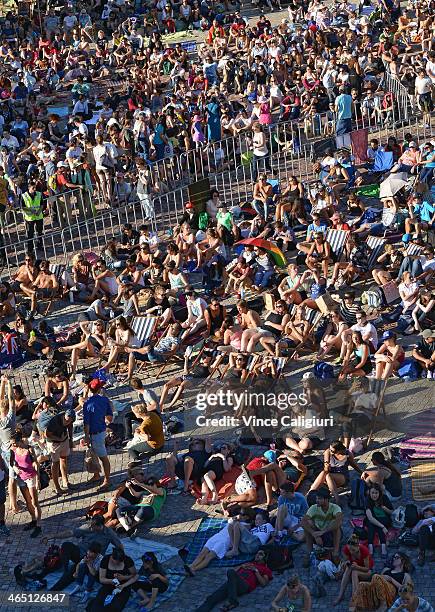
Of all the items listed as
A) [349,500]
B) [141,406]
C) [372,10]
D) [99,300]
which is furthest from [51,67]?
[349,500]

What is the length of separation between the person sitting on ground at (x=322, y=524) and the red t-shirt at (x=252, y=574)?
17.4 inches

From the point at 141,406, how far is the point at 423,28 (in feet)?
56.9

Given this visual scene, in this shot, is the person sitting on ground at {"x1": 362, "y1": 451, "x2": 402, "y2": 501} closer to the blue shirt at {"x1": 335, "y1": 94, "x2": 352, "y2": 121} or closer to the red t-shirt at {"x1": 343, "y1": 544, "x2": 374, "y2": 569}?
the red t-shirt at {"x1": 343, "y1": 544, "x2": 374, "y2": 569}

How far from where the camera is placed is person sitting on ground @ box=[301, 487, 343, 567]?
49.2ft

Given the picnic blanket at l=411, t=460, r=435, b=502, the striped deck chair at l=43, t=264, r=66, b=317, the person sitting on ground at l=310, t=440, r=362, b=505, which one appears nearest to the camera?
the picnic blanket at l=411, t=460, r=435, b=502

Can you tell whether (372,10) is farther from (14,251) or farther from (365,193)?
(14,251)

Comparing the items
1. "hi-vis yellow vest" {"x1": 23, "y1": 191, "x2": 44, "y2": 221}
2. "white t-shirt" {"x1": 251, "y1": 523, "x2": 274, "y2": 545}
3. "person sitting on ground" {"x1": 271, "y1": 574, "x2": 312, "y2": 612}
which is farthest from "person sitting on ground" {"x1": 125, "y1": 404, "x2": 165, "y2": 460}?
"hi-vis yellow vest" {"x1": 23, "y1": 191, "x2": 44, "y2": 221}

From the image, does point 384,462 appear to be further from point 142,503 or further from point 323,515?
point 142,503

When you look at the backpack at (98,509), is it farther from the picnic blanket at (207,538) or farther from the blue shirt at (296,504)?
the blue shirt at (296,504)

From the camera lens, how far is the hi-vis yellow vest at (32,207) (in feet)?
77.5

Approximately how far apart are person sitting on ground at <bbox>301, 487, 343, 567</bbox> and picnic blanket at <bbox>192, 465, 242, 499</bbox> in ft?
4.74

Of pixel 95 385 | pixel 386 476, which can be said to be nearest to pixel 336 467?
pixel 386 476

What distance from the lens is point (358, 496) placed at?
1573cm

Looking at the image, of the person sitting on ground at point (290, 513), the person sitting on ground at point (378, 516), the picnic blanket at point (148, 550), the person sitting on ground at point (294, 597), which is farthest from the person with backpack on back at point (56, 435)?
the person sitting on ground at point (294, 597)
